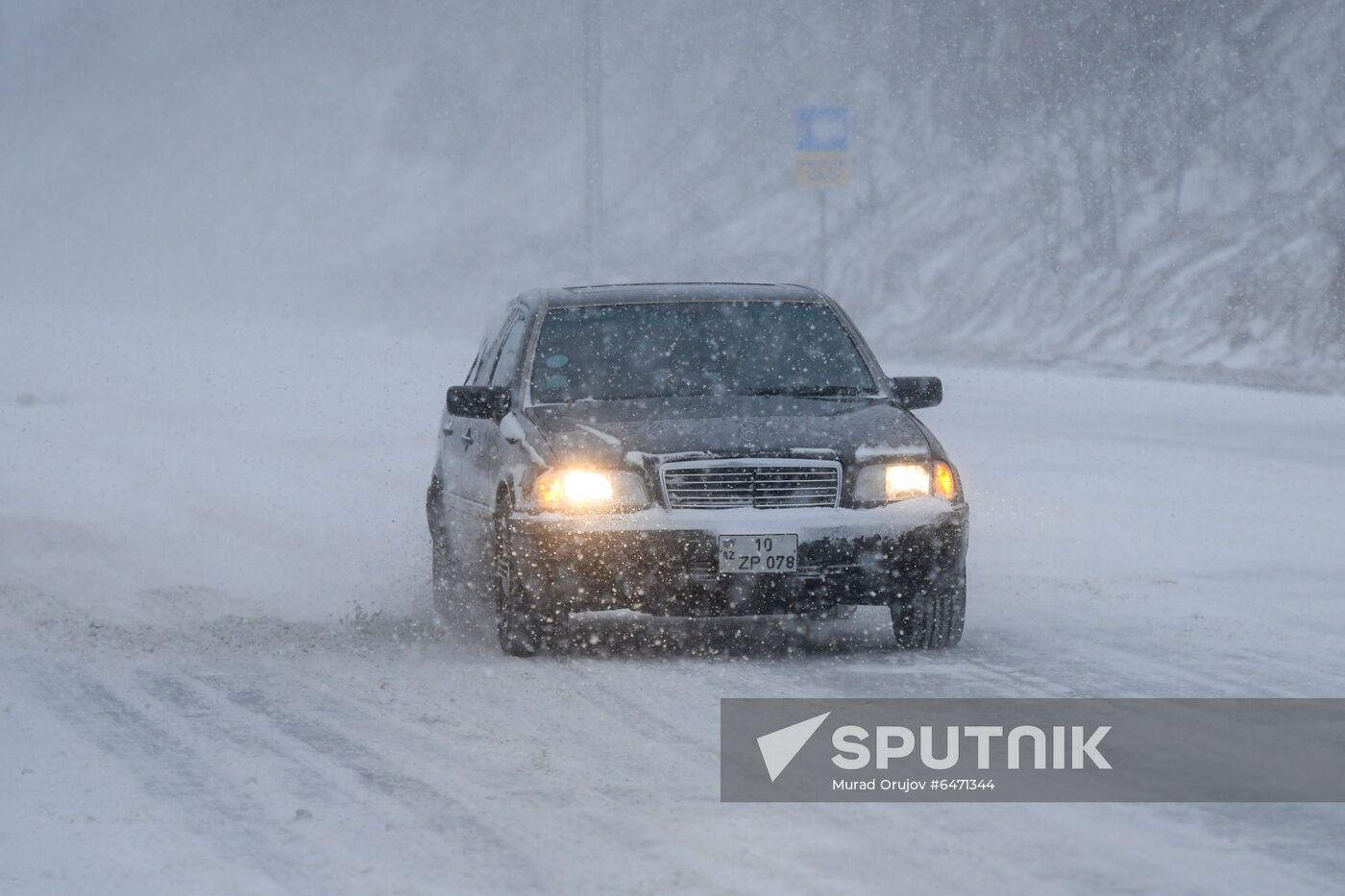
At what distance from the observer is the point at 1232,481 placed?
59.9ft

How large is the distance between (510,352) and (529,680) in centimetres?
264

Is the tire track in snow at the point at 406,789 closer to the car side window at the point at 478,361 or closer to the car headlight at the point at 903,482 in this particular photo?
the car headlight at the point at 903,482

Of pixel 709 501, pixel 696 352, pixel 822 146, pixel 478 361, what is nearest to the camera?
pixel 709 501

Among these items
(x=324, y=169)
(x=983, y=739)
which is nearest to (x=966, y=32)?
(x=324, y=169)

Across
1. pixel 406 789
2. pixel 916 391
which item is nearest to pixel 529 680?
pixel 406 789

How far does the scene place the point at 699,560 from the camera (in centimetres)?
950

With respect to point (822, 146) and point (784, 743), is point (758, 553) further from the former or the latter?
point (822, 146)

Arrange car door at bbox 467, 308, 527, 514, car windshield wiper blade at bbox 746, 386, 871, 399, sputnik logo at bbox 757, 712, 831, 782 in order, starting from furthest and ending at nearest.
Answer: car windshield wiper blade at bbox 746, 386, 871, 399
car door at bbox 467, 308, 527, 514
sputnik logo at bbox 757, 712, 831, 782

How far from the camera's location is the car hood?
31.8ft

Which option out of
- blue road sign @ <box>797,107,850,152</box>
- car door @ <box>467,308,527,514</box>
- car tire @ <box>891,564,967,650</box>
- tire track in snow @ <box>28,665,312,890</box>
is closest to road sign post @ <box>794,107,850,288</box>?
blue road sign @ <box>797,107,850,152</box>

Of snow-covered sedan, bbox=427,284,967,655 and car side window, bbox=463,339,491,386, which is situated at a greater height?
car side window, bbox=463,339,491,386

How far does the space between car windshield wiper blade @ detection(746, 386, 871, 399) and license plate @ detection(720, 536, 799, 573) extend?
1.30m

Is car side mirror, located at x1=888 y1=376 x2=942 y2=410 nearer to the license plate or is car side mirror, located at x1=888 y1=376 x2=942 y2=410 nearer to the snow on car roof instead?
the snow on car roof

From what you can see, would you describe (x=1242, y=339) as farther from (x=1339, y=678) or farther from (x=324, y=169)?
(x=324, y=169)
